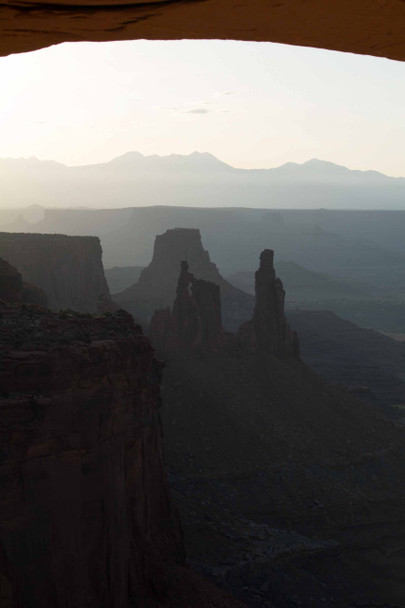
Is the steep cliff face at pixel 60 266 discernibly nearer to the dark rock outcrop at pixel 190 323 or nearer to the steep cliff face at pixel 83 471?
the dark rock outcrop at pixel 190 323

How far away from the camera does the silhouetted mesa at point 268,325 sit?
61812 mm

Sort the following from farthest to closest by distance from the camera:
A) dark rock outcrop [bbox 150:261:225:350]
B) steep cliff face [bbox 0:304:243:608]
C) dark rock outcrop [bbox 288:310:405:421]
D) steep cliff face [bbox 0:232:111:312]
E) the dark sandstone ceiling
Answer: dark rock outcrop [bbox 288:310:405:421] < steep cliff face [bbox 0:232:111:312] < dark rock outcrop [bbox 150:261:225:350] < steep cliff face [bbox 0:304:243:608] < the dark sandstone ceiling

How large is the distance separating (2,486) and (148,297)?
3113 inches

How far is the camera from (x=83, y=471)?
20.9 meters

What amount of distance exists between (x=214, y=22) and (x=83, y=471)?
17.8 metres

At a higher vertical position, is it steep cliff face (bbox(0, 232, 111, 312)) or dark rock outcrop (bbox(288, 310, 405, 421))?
steep cliff face (bbox(0, 232, 111, 312))

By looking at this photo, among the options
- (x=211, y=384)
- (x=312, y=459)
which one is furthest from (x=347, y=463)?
(x=211, y=384)

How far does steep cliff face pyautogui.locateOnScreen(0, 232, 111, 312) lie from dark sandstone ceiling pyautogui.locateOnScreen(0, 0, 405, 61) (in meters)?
63.6

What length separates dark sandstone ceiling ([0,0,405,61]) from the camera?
3.87 metres

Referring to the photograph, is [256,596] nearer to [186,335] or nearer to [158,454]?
[158,454]

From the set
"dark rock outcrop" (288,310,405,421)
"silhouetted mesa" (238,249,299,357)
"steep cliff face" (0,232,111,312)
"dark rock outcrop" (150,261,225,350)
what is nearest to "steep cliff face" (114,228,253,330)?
"dark rock outcrop" (288,310,405,421)

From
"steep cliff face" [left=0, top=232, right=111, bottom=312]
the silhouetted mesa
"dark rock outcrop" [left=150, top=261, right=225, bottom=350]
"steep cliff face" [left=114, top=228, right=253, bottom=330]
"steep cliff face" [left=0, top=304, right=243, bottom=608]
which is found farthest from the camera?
"steep cliff face" [left=114, top=228, right=253, bottom=330]

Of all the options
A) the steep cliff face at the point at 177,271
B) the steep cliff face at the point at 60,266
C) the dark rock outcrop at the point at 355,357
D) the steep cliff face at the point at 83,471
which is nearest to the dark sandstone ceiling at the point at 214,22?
the steep cliff face at the point at 83,471

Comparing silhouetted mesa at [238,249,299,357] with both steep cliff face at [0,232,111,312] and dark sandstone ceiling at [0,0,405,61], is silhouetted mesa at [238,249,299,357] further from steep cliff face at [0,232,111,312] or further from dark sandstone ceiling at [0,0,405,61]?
dark sandstone ceiling at [0,0,405,61]
